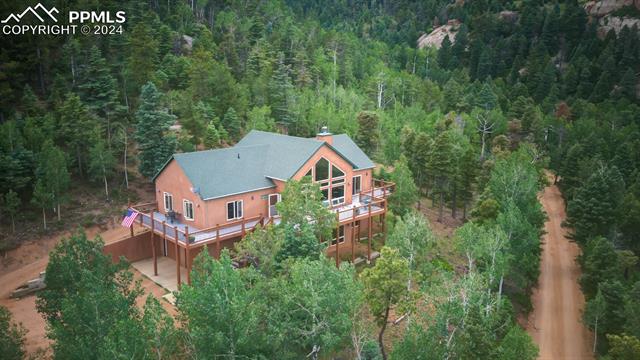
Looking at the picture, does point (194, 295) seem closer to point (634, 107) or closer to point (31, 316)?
point (31, 316)

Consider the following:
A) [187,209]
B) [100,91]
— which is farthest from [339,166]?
[100,91]

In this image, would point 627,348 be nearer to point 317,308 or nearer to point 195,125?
point 317,308


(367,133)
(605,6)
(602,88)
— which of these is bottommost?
(367,133)

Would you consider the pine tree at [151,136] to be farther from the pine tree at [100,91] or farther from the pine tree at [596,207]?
the pine tree at [596,207]

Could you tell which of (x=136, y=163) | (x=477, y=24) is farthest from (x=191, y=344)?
(x=477, y=24)

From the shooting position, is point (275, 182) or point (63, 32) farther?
point (63, 32)
